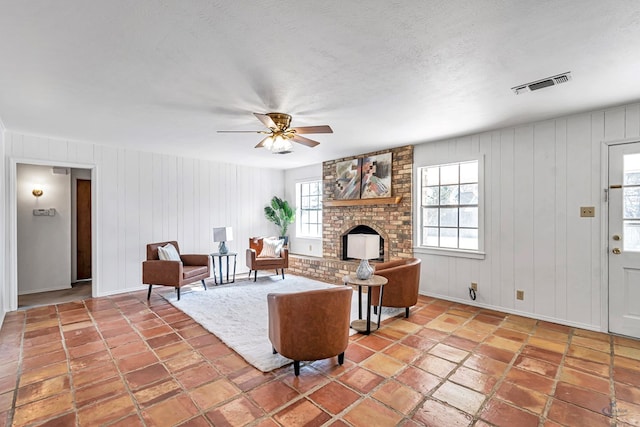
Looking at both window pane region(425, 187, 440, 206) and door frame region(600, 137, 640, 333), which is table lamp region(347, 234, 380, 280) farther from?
door frame region(600, 137, 640, 333)

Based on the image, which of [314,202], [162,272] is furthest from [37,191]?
[314,202]

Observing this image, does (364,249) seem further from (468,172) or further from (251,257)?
(251,257)

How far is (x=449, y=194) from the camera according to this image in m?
4.61

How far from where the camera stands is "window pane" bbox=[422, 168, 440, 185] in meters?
4.75

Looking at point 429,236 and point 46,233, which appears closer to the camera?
point 429,236

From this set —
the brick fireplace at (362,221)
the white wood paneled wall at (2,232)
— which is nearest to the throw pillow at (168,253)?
the white wood paneled wall at (2,232)

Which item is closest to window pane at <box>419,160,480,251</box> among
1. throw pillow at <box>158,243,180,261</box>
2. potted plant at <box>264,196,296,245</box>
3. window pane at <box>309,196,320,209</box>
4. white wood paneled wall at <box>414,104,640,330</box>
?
white wood paneled wall at <box>414,104,640,330</box>

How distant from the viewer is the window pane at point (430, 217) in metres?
4.77

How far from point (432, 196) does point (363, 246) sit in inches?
→ 85.4

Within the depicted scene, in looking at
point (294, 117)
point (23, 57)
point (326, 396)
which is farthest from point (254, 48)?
point (326, 396)

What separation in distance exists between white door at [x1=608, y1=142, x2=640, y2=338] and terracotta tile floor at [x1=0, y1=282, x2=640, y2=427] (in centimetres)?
27

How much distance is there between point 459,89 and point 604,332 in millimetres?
3094

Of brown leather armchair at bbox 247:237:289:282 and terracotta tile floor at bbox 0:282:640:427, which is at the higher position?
brown leather armchair at bbox 247:237:289:282

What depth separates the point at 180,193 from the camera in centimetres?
572
